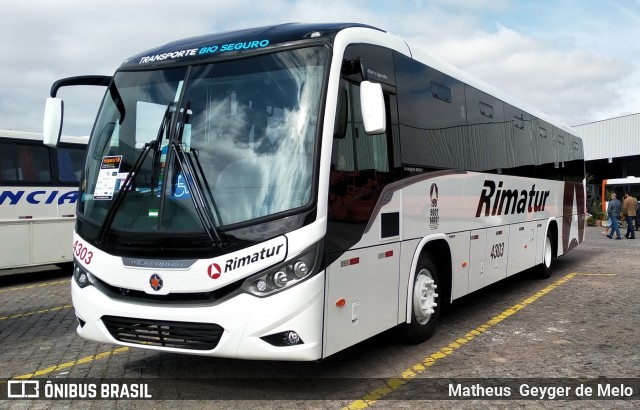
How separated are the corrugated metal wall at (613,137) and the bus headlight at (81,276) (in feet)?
160

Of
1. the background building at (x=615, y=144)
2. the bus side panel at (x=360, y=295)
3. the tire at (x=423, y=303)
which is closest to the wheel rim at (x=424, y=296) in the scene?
the tire at (x=423, y=303)

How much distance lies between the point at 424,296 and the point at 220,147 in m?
2.98

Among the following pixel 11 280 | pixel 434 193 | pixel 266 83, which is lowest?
pixel 11 280

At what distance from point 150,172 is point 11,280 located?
10113 mm

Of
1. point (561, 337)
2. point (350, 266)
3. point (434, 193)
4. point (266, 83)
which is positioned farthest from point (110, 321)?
point (561, 337)

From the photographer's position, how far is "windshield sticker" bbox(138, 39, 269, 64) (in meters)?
5.05

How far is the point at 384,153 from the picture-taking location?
18.9ft

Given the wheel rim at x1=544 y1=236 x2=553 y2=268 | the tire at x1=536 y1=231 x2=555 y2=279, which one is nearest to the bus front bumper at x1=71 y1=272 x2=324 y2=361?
the tire at x1=536 y1=231 x2=555 y2=279

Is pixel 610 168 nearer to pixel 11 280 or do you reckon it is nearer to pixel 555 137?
pixel 555 137

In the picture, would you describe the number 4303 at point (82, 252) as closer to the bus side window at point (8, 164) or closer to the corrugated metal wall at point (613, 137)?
the bus side window at point (8, 164)

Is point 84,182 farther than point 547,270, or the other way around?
point 547,270

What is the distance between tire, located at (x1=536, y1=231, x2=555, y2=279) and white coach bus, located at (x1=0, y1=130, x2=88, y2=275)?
982 cm

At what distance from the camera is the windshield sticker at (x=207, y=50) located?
16.6 ft

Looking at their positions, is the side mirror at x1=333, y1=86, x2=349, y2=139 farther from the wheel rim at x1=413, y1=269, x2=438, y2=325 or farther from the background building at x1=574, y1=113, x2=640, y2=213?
the background building at x1=574, y1=113, x2=640, y2=213
